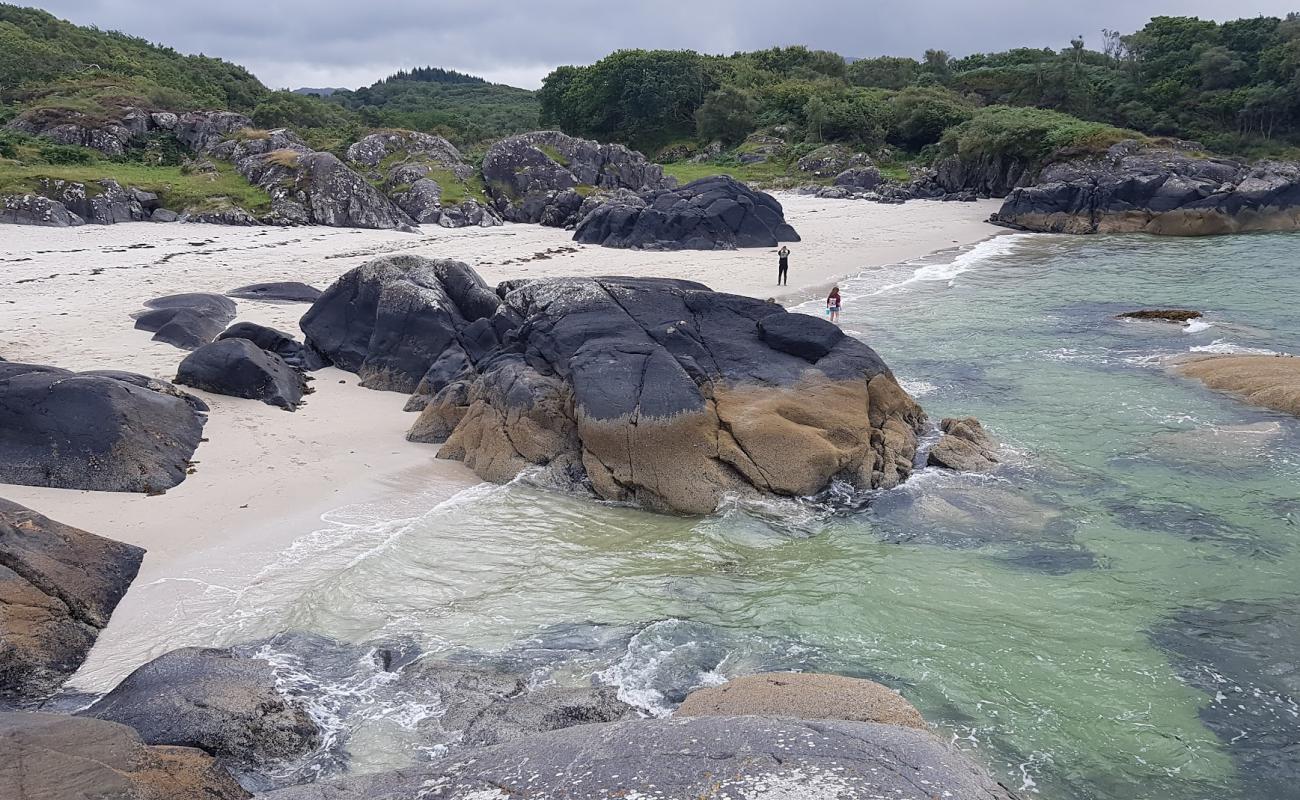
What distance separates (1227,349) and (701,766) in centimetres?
2065

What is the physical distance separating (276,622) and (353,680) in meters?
1.42

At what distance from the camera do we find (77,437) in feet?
36.9

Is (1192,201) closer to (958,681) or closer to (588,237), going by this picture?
(588,237)

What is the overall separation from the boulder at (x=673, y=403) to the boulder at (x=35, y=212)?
23500mm

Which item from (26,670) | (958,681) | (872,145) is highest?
(872,145)

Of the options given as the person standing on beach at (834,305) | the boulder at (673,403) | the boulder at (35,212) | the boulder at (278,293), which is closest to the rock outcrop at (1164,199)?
the person standing on beach at (834,305)

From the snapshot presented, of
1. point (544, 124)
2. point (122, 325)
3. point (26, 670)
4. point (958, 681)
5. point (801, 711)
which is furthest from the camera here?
point (544, 124)

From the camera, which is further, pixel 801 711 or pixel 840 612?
pixel 840 612

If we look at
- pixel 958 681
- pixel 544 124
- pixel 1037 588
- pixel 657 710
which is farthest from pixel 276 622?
pixel 544 124

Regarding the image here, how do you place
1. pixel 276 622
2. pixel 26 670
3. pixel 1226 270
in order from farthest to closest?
1. pixel 1226 270
2. pixel 276 622
3. pixel 26 670

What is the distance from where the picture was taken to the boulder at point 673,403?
12492mm

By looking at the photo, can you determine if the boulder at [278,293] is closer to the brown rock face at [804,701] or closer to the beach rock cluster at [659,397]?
the beach rock cluster at [659,397]

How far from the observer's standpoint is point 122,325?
61.4 ft

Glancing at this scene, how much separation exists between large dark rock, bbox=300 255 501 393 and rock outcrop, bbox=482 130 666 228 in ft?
73.3
